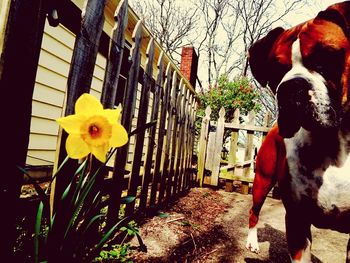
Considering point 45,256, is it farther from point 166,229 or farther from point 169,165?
point 169,165

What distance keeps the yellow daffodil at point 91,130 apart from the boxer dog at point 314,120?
859mm

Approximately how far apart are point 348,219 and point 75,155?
4.55ft

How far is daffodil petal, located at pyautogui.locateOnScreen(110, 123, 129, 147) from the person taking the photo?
1.09 meters

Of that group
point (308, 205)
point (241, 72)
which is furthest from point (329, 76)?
point (241, 72)

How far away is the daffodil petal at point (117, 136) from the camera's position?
3.57 ft

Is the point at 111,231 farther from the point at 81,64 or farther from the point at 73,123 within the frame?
the point at 81,64

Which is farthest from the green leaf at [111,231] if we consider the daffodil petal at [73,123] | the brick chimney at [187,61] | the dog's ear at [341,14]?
the brick chimney at [187,61]

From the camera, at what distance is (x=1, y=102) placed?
115 centimetres

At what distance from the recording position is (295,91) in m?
1.31

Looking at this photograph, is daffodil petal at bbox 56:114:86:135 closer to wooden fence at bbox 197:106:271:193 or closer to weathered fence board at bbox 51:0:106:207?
weathered fence board at bbox 51:0:106:207

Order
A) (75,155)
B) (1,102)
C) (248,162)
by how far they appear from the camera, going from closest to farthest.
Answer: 1. (75,155)
2. (1,102)
3. (248,162)

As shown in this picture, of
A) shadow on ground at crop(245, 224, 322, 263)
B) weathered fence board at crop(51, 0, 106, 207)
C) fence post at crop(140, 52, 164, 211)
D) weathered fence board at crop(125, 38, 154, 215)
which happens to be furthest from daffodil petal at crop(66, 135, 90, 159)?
shadow on ground at crop(245, 224, 322, 263)

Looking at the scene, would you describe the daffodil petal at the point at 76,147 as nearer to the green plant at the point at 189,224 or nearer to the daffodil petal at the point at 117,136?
the daffodil petal at the point at 117,136

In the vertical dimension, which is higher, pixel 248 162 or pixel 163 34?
pixel 163 34
